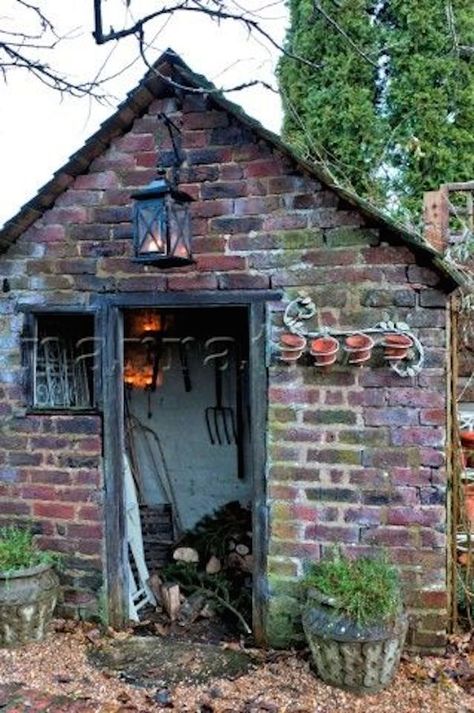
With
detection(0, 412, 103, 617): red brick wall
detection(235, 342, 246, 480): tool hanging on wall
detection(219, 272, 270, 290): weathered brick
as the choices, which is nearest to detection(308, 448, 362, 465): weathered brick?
detection(219, 272, 270, 290): weathered brick

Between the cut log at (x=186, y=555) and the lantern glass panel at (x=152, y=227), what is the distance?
8.28 ft

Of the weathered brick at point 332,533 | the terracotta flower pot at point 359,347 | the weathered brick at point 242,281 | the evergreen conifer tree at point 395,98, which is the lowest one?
the weathered brick at point 332,533

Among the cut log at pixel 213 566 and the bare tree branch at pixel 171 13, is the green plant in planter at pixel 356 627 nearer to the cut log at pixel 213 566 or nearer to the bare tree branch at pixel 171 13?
the cut log at pixel 213 566

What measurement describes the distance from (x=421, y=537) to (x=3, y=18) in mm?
3247

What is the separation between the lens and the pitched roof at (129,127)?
10.5 ft

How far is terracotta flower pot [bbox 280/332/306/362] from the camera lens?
338 cm

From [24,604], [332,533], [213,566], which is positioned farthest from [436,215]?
[24,604]

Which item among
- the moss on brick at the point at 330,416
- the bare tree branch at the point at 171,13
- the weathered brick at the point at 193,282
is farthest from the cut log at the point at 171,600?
the bare tree branch at the point at 171,13

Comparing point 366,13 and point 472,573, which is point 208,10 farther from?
point 366,13

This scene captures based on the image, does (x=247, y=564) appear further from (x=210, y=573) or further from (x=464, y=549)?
(x=464, y=549)

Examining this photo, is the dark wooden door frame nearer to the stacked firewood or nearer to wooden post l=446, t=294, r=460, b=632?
the stacked firewood

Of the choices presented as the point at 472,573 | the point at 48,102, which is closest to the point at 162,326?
the point at 48,102

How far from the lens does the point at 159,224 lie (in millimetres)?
3191

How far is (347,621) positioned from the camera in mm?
3037
